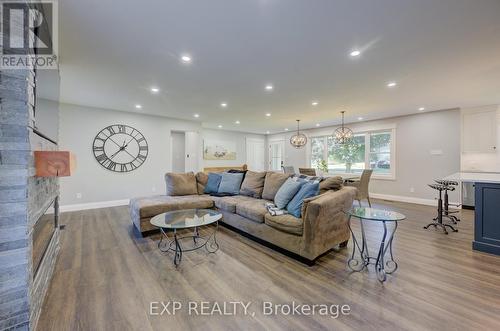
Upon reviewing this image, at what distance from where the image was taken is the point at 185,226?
2.43 m

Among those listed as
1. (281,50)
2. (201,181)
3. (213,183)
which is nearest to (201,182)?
(201,181)

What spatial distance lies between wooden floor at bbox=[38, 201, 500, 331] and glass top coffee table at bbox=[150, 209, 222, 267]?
122 mm

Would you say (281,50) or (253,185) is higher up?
(281,50)

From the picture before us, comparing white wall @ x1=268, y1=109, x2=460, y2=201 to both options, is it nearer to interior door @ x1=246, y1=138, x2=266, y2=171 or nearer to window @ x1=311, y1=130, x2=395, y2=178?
window @ x1=311, y1=130, x2=395, y2=178

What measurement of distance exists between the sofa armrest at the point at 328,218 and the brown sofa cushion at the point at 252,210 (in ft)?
2.38

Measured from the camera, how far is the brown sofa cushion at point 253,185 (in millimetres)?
3881

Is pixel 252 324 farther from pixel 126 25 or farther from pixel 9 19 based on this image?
pixel 126 25

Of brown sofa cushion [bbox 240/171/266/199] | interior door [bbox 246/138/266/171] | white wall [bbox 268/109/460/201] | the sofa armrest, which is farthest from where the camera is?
interior door [bbox 246/138/266/171]

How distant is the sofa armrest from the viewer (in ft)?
7.59

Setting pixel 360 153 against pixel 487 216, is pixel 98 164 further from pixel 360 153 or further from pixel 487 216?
pixel 360 153

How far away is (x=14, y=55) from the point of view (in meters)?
1.37

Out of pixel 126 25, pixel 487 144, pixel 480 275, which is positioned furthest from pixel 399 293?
pixel 487 144

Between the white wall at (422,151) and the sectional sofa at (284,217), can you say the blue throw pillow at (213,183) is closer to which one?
the sectional sofa at (284,217)

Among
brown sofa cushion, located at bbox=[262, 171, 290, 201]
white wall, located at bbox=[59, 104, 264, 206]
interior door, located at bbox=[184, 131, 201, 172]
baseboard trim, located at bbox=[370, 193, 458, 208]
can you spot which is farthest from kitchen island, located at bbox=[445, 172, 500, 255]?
white wall, located at bbox=[59, 104, 264, 206]
